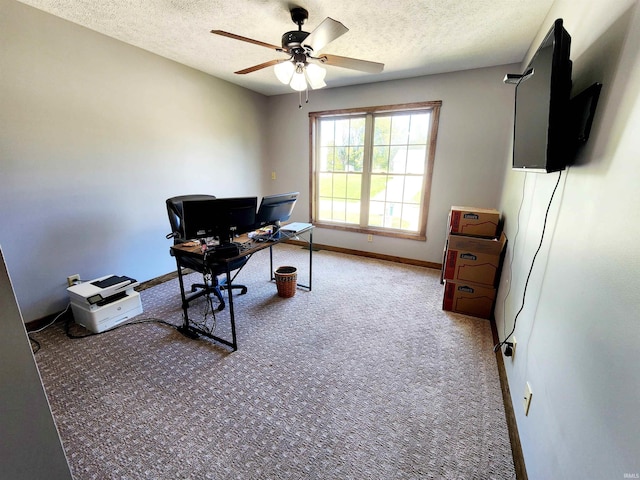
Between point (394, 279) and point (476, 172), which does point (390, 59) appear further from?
point (394, 279)

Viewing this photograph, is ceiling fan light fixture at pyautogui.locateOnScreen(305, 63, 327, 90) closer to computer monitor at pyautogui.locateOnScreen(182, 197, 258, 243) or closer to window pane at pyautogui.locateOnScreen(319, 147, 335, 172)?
computer monitor at pyautogui.locateOnScreen(182, 197, 258, 243)

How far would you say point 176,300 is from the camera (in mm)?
2891

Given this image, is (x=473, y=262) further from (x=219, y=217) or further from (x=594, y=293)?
(x=219, y=217)

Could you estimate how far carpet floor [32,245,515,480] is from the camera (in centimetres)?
133

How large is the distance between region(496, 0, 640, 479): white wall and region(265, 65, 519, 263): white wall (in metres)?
1.80

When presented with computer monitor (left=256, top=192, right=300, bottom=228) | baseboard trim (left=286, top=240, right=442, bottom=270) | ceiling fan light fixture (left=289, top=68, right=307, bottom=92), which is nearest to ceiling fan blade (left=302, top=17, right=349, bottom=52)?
ceiling fan light fixture (left=289, top=68, right=307, bottom=92)

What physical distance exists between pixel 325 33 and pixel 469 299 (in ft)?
8.37

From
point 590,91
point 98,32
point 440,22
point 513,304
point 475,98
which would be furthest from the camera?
point 475,98

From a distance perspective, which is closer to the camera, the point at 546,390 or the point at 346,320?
the point at 546,390

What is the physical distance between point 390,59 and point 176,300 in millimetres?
3495

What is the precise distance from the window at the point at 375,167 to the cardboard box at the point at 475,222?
109 centimetres

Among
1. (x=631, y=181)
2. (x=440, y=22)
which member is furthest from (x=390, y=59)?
(x=631, y=181)

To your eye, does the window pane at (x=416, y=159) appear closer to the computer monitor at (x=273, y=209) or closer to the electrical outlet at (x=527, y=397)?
the computer monitor at (x=273, y=209)

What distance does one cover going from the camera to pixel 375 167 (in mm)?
4035
